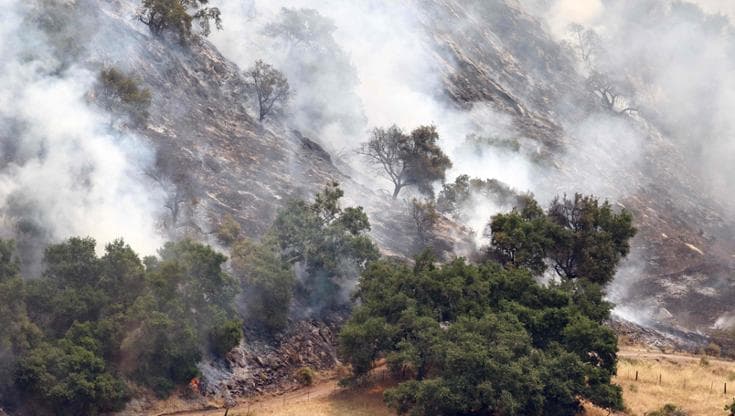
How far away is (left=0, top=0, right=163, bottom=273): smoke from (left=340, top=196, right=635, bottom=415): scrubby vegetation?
46.2 ft

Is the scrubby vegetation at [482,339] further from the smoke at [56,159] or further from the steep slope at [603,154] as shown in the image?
the steep slope at [603,154]

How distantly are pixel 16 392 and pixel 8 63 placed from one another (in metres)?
25.5

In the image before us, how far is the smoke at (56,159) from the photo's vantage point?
44688 mm

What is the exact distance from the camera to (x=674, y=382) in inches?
1905

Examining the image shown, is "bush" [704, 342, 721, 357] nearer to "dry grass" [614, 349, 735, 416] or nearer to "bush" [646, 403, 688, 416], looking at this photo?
"dry grass" [614, 349, 735, 416]

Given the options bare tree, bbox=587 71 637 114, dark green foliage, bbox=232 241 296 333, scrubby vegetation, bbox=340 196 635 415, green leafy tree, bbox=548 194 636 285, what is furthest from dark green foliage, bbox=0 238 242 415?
bare tree, bbox=587 71 637 114

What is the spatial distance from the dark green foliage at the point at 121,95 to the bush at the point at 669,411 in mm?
36561

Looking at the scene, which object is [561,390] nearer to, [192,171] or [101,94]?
[192,171]

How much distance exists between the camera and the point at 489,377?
38.2 meters

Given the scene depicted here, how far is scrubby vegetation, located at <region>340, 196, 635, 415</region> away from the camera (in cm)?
3809

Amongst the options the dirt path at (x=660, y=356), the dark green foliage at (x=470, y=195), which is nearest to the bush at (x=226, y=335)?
the dirt path at (x=660, y=356)

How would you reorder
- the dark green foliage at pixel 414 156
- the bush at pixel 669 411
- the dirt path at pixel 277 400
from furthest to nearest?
the dark green foliage at pixel 414 156
the bush at pixel 669 411
the dirt path at pixel 277 400

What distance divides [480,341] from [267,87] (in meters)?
37.5

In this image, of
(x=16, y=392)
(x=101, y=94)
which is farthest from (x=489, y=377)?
(x=101, y=94)
